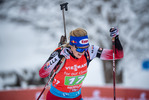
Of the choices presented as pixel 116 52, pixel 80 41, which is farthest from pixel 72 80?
pixel 116 52

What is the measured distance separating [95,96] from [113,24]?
2.64 meters

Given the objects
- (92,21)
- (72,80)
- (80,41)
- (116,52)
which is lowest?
(72,80)

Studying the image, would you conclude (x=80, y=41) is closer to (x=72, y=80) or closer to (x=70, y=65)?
(x=70, y=65)

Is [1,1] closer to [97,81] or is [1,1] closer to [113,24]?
[113,24]

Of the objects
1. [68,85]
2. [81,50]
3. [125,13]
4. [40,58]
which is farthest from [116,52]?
[40,58]

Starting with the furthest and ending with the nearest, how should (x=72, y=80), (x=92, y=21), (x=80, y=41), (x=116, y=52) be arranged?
(x=92, y=21)
(x=116, y=52)
(x=72, y=80)
(x=80, y=41)

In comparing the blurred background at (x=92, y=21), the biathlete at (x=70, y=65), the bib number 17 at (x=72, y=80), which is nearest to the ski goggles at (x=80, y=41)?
the biathlete at (x=70, y=65)

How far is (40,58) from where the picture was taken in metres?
10.7

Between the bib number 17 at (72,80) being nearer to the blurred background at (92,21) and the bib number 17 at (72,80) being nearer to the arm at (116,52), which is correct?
the arm at (116,52)

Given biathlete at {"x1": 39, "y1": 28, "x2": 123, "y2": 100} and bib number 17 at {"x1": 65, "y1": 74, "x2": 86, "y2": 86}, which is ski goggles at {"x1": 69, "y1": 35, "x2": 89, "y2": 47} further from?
bib number 17 at {"x1": 65, "y1": 74, "x2": 86, "y2": 86}

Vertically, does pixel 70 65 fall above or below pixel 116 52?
below

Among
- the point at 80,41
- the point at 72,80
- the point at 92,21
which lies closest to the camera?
the point at 80,41

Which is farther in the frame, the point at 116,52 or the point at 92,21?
the point at 92,21

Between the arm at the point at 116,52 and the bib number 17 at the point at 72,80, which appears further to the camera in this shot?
the arm at the point at 116,52
